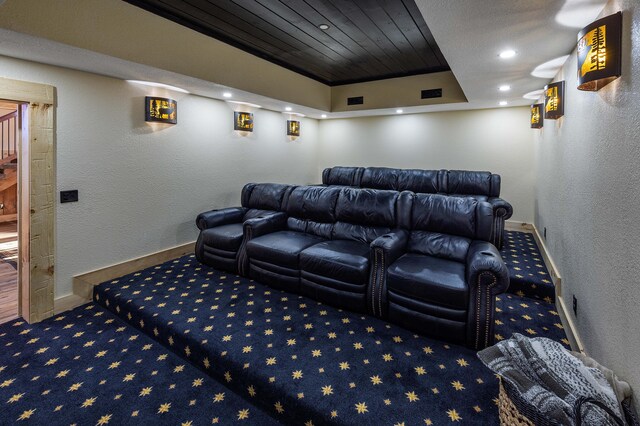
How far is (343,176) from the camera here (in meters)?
6.31

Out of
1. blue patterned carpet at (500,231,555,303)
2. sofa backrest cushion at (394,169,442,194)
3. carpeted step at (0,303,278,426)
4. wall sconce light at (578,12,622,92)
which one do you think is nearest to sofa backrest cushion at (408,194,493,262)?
blue patterned carpet at (500,231,555,303)

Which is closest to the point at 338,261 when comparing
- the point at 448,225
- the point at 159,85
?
the point at 448,225

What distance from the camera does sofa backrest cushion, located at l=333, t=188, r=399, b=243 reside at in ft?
11.4

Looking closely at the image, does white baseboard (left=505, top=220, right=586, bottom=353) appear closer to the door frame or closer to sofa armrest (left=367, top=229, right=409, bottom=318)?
sofa armrest (left=367, top=229, right=409, bottom=318)

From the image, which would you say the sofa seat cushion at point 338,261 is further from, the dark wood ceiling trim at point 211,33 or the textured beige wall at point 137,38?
the dark wood ceiling trim at point 211,33

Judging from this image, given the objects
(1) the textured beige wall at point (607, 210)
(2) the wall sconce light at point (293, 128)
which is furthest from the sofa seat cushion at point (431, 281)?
(2) the wall sconce light at point (293, 128)

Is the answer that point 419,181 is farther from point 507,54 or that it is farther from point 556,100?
point 507,54

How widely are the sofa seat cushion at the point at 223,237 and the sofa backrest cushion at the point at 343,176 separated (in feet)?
9.34

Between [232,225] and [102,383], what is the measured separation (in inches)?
89.4

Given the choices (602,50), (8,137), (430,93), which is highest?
(430,93)

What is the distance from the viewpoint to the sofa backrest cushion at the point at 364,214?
3473 millimetres

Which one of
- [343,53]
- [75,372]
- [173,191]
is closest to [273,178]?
[173,191]

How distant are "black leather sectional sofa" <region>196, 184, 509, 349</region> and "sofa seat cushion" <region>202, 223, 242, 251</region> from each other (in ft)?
0.04

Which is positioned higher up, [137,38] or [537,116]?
[137,38]
